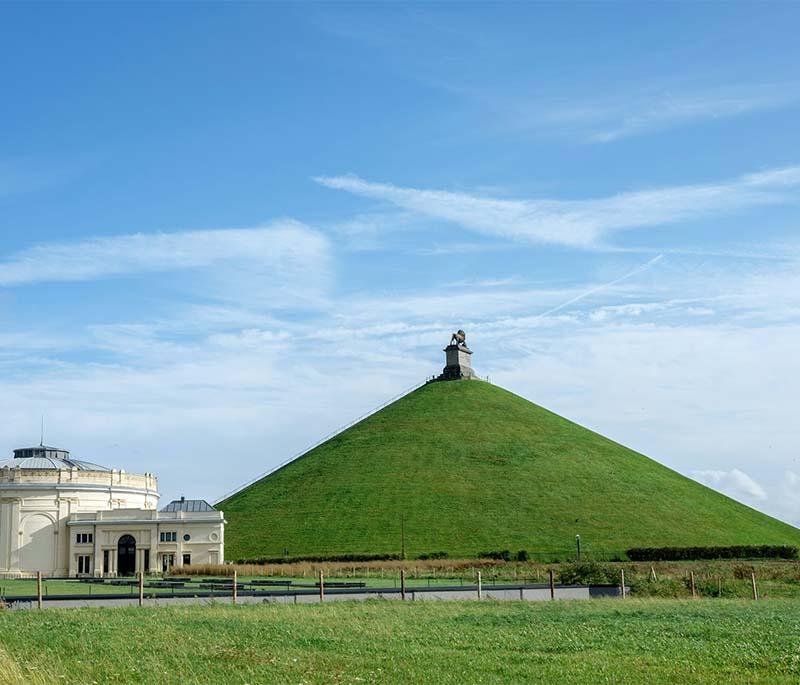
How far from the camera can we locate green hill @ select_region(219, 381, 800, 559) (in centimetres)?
10744

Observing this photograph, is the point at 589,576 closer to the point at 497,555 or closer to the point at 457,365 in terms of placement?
the point at 497,555

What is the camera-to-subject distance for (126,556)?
92875 mm

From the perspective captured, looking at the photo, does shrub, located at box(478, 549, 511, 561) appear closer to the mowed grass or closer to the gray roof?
the gray roof

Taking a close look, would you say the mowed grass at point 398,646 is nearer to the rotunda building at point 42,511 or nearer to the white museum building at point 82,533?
the white museum building at point 82,533

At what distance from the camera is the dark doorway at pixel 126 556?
92.7 meters

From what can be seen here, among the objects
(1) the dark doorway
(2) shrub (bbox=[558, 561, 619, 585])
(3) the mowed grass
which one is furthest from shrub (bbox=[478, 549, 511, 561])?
(3) the mowed grass

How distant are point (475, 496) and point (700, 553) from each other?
28461mm

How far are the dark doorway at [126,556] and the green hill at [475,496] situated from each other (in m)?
15.5

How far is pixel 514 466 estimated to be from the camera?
126875 millimetres

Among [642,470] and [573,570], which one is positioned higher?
[642,470]

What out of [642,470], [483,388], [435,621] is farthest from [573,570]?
[483,388]

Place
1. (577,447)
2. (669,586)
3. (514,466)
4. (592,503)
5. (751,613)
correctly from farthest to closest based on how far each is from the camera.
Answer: (577,447), (514,466), (592,503), (669,586), (751,613)

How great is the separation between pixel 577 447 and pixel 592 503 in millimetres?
20668

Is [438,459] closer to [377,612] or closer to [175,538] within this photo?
[175,538]
